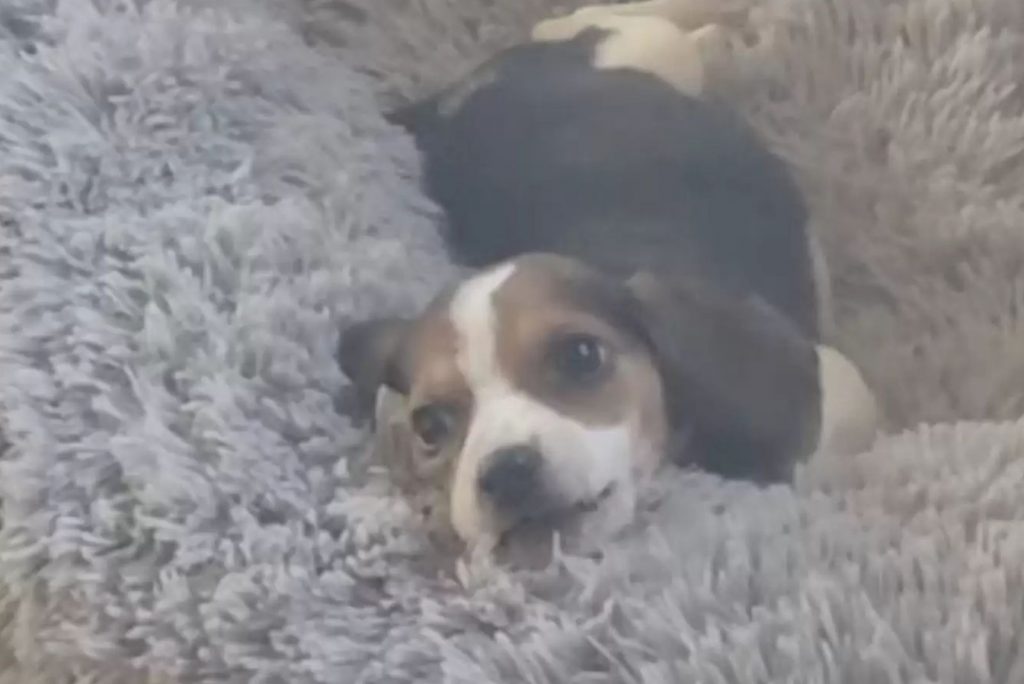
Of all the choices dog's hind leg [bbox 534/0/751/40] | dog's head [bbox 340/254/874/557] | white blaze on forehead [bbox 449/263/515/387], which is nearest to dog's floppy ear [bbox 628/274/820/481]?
dog's head [bbox 340/254/874/557]

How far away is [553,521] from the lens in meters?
1.29

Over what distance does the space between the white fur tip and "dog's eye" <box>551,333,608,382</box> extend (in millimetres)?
183

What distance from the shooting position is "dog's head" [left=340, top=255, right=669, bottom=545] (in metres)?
1.28

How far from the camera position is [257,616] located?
121cm

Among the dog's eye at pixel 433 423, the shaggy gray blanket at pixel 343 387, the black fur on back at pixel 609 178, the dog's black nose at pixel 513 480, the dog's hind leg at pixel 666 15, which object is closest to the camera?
the shaggy gray blanket at pixel 343 387

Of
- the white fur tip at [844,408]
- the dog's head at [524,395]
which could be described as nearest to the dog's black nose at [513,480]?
the dog's head at [524,395]

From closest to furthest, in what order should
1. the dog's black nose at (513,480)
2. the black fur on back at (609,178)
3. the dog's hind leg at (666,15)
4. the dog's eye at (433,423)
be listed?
the dog's black nose at (513,480) → the dog's eye at (433,423) → the black fur on back at (609,178) → the dog's hind leg at (666,15)

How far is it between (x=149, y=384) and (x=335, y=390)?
139mm

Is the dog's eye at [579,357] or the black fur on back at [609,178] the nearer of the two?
the dog's eye at [579,357]

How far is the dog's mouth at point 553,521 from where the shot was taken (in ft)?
4.20

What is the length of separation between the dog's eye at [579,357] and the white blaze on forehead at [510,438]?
37 millimetres

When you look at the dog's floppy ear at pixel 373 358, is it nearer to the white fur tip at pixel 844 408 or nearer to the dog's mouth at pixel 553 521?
the dog's mouth at pixel 553 521

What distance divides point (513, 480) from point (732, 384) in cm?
22

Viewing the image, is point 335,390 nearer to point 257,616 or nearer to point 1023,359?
point 257,616
